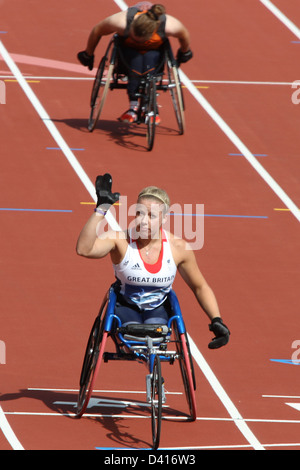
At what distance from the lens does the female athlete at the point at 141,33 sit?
14914mm

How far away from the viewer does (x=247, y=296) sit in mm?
11742

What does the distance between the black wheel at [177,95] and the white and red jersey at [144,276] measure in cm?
682

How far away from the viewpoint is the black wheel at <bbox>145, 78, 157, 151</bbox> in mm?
14883

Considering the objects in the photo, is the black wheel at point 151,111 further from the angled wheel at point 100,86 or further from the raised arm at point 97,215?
the raised arm at point 97,215

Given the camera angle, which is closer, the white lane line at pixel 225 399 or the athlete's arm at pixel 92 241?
the athlete's arm at pixel 92 241

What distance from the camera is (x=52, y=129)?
15992 mm

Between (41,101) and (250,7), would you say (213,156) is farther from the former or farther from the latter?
(250,7)

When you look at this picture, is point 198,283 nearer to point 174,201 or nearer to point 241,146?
point 174,201

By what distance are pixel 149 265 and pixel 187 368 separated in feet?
2.54

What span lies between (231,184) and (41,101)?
3.72 metres

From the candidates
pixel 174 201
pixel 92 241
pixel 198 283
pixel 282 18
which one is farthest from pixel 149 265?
pixel 282 18

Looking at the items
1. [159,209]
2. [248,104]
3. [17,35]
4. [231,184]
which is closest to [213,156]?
[231,184]

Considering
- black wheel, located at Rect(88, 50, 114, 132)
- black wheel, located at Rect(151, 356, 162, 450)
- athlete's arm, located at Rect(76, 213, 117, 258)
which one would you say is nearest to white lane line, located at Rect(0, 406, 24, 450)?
black wheel, located at Rect(151, 356, 162, 450)

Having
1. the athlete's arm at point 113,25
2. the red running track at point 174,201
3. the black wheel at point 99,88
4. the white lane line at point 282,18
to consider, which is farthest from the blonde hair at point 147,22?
the white lane line at point 282,18
